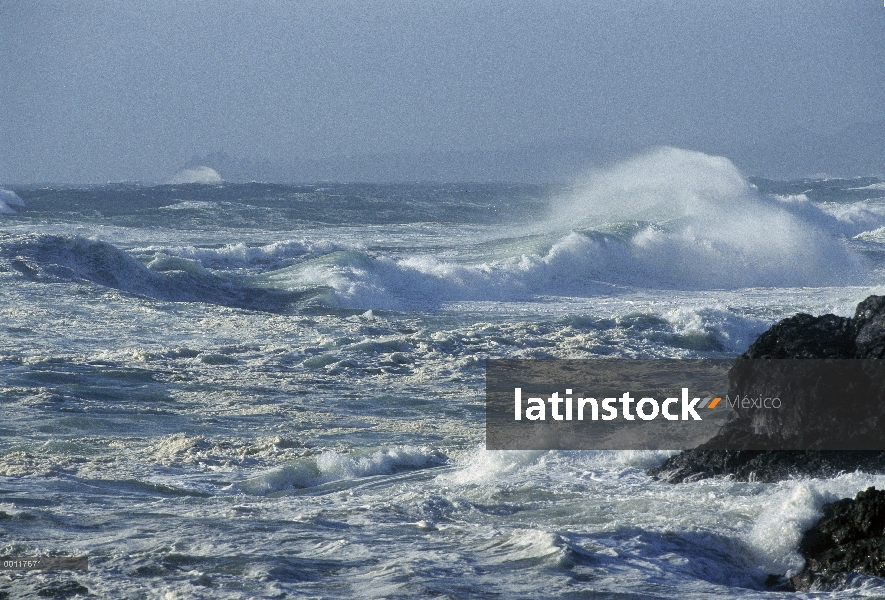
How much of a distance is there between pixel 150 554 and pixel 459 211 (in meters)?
42.2

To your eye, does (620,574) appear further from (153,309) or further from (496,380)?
(153,309)

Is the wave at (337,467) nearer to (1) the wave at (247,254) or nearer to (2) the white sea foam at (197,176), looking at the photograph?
(1) the wave at (247,254)

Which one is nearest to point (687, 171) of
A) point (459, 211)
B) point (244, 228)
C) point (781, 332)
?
point (459, 211)

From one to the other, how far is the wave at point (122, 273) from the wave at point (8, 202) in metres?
25.5

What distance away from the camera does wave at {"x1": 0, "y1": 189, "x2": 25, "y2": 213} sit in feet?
139

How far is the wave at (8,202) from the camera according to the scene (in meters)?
42.3

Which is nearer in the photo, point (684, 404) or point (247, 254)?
point (684, 404)

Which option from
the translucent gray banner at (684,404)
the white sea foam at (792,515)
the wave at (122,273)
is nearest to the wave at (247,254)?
the wave at (122,273)

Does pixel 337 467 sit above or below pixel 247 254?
below

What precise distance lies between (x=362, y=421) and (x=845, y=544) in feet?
17.4

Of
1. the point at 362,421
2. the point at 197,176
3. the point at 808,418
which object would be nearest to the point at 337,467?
the point at 362,421

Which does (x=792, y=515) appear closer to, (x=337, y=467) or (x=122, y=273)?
(x=337, y=467)

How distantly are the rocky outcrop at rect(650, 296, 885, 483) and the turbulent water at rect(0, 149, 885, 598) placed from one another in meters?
0.27

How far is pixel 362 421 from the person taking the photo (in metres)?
9.48
